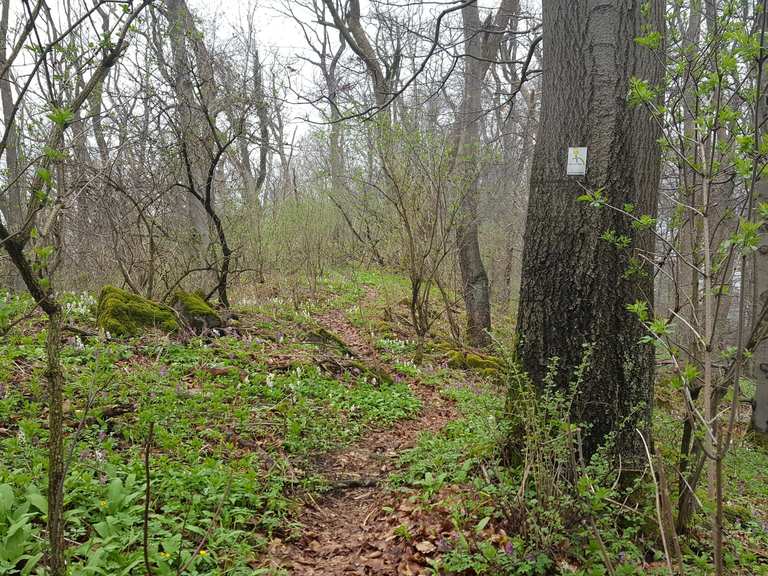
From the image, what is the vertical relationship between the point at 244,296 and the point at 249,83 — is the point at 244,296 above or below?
below

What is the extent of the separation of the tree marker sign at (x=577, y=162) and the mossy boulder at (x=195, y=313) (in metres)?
5.07

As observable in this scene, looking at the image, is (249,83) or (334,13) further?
(334,13)

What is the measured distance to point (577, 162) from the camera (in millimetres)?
2914

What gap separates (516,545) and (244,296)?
833 cm

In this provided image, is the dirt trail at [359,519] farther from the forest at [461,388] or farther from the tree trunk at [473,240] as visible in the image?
the tree trunk at [473,240]

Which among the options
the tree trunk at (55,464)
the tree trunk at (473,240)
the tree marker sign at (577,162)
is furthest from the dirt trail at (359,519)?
the tree trunk at (473,240)

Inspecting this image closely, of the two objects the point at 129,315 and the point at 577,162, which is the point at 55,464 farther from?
the point at 129,315

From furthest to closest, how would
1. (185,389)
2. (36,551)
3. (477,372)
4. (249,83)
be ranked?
(249,83)
(477,372)
(185,389)
(36,551)

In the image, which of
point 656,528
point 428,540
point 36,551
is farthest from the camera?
point 428,540

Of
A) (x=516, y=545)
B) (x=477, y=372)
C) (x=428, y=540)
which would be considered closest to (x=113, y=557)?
(x=428, y=540)

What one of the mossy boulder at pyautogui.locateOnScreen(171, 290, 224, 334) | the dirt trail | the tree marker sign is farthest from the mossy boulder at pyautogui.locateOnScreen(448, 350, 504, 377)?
the tree marker sign

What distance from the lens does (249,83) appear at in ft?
27.0

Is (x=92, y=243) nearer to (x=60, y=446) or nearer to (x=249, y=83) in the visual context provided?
(x=249, y=83)

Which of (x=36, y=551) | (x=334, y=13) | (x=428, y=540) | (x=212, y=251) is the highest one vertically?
(x=334, y=13)
